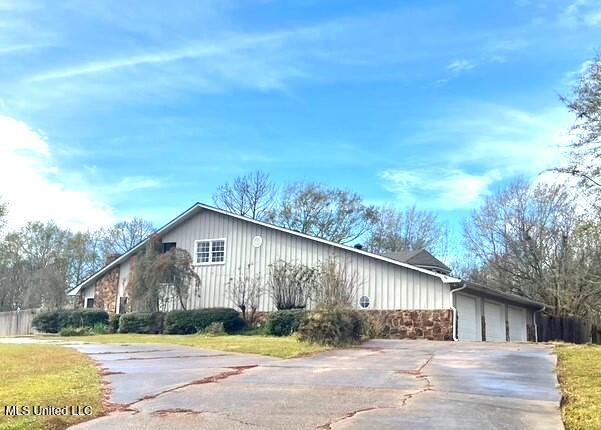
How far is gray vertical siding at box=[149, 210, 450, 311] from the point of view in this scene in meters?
22.2

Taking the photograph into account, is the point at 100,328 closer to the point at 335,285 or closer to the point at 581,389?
the point at 335,285

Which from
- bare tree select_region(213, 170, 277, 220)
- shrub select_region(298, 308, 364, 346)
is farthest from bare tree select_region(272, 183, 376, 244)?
shrub select_region(298, 308, 364, 346)

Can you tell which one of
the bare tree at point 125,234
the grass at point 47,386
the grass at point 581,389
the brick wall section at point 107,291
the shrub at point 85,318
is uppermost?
the bare tree at point 125,234

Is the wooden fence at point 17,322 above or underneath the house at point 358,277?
underneath

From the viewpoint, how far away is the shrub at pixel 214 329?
22531 millimetres

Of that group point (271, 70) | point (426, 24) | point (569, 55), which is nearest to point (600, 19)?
point (569, 55)

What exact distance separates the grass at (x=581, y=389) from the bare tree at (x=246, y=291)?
14492 mm

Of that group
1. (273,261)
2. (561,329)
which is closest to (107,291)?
(273,261)

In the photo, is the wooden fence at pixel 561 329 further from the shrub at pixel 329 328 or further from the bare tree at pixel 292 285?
the shrub at pixel 329 328

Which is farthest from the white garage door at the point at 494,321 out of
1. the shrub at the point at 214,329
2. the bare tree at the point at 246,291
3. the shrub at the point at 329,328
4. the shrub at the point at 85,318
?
the shrub at the point at 85,318

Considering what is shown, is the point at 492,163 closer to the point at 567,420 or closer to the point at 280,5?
the point at 280,5

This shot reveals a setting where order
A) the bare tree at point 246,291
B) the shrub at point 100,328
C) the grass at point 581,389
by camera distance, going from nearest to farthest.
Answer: the grass at point 581,389 → the bare tree at point 246,291 → the shrub at point 100,328

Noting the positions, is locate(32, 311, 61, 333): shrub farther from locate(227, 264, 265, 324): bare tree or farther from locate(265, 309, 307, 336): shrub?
locate(265, 309, 307, 336): shrub

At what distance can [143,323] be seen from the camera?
24.6 metres
